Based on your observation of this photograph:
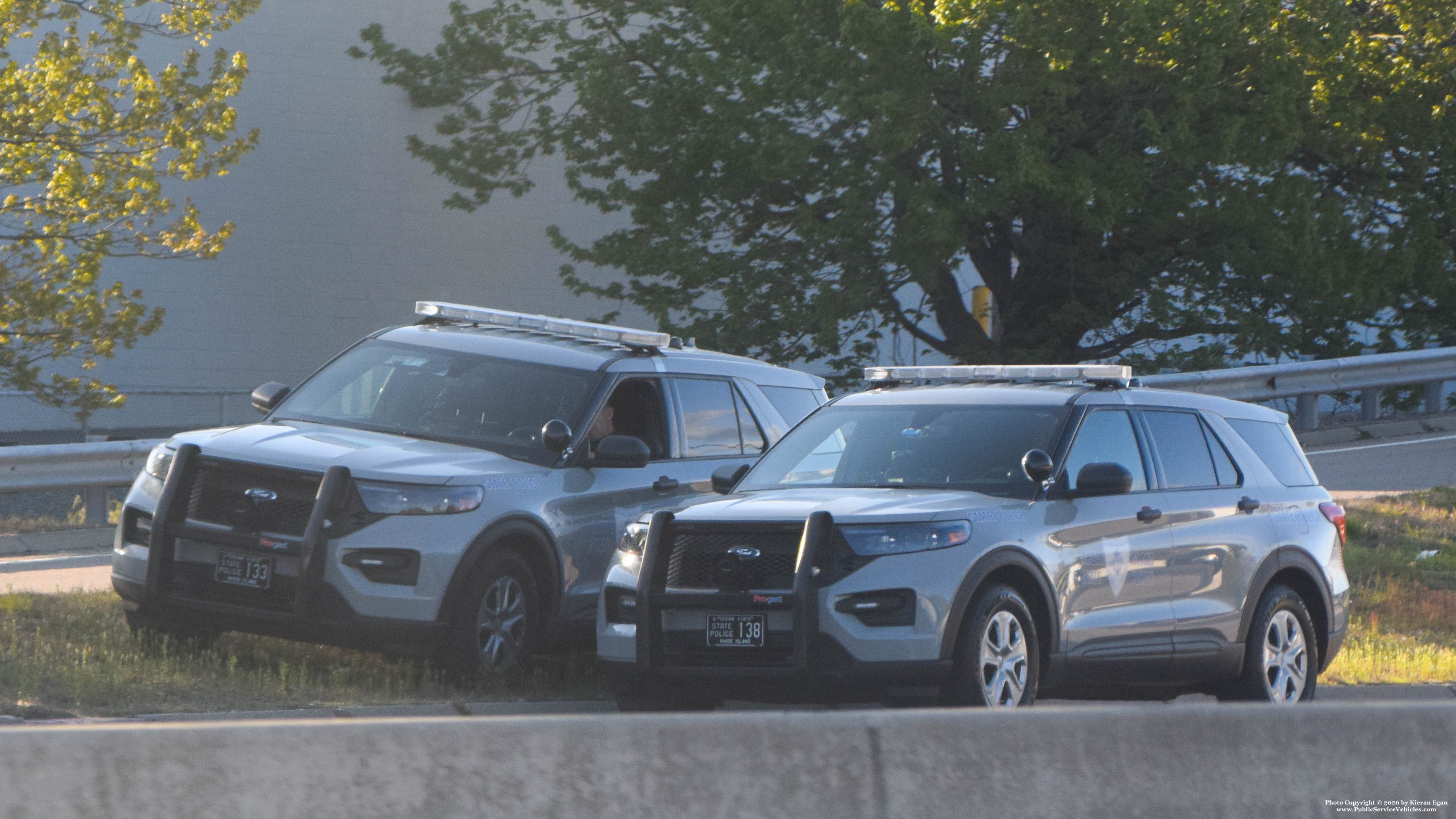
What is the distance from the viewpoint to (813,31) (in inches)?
837

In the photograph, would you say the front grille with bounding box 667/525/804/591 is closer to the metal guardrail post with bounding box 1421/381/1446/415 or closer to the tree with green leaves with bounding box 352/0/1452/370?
the tree with green leaves with bounding box 352/0/1452/370

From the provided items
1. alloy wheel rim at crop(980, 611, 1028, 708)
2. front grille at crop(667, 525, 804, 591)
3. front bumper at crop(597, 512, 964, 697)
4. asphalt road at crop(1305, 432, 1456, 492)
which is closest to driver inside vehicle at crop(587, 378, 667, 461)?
front grille at crop(667, 525, 804, 591)

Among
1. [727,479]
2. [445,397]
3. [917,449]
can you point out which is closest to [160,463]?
[445,397]

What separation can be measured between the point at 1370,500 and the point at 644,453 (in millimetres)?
8681

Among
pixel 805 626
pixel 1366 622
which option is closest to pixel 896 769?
pixel 805 626

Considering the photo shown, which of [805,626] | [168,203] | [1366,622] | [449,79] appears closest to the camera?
[805,626]

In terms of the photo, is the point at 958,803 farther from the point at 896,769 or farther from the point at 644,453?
the point at 644,453

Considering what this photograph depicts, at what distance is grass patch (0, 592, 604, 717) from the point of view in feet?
25.1

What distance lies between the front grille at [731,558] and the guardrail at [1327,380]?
1143cm

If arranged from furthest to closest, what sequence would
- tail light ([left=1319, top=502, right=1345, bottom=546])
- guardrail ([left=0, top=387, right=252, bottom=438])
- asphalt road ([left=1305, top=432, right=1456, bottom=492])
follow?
guardrail ([left=0, top=387, right=252, bottom=438]), asphalt road ([left=1305, top=432, right=1456, bottom=492]), tail light ([left=1319, top=502, right=1345, bottom=546])

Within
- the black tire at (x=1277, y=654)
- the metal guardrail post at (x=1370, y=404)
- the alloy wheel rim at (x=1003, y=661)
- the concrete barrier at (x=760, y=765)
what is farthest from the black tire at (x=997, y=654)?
the metal guardrail post at (x=1370, y=404)

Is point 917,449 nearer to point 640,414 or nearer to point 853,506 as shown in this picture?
point 853,506

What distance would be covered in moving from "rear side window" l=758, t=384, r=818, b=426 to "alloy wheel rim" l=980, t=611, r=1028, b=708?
3.50 m

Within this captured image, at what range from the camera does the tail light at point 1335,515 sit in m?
9.84
